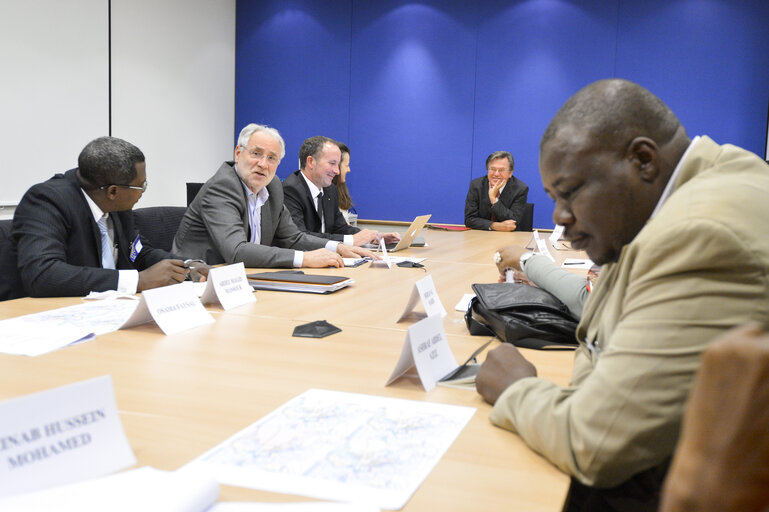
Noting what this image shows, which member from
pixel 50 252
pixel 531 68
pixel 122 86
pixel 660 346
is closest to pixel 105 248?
pixel 50 252

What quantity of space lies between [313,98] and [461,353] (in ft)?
20.5

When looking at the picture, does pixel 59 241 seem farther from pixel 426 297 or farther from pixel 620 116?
pixel 620 116

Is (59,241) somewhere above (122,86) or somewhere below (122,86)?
below

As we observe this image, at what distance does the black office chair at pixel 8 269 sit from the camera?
2.41m

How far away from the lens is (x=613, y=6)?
21.2 feet

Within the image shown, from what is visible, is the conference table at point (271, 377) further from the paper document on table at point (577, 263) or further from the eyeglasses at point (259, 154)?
the paper document on table at point (577, 263)

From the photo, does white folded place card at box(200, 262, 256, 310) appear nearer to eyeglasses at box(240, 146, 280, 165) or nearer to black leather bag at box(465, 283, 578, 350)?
black leather bag at box(465, 283, 578, 350)

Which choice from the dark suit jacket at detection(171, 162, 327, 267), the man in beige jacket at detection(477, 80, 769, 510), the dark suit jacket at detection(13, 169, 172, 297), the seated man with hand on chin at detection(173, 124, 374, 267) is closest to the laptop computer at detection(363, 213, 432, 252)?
the seated man with hand on chin at detection(173, 124, 374, 267)

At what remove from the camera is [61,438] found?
0.87m

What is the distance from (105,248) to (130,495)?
2119 mm

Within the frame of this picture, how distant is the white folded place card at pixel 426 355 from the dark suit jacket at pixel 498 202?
15.2 feet

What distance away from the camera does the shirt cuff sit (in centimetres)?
224

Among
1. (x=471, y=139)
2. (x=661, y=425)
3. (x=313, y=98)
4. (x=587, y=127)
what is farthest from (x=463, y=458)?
(x=313, y=98)

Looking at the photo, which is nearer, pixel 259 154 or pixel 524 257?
pixel 524 257
